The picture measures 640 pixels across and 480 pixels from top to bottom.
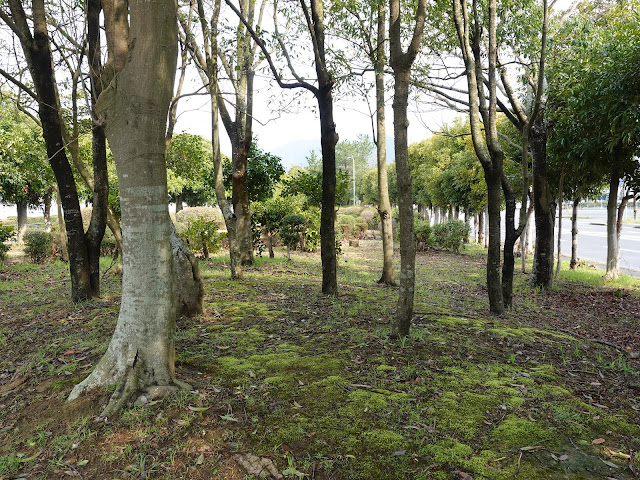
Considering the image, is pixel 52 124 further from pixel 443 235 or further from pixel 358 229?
pixel 358 229

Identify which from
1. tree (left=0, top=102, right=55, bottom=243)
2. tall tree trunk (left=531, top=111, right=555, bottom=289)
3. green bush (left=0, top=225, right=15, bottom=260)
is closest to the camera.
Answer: tall tree trunk (left=531, top=111, right=555, bottom=289)

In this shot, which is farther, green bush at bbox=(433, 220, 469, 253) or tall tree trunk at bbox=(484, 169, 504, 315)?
green bush at bbox=(433, 220, 469, 253)

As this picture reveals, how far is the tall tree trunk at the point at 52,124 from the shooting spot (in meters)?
6.60

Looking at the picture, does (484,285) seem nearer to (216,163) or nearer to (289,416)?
(216,163)

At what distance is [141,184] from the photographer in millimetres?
3475

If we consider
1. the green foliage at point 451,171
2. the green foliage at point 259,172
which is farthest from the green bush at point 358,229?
the green foliage at point 259,172

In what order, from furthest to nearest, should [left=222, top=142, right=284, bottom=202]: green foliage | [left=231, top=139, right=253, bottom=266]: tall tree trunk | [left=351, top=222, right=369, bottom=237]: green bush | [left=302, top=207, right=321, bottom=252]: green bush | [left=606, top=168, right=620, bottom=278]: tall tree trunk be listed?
[left=351, top=222, right=369, bottom=237]: green bush → [left=302, top=207, right=321, bottom=252]: green bush → [left=222, top=142, right=284, bottom=202]: green foliage → [left=606, top=168, right=620, bottom=278]: tall tree trunk → [left=231, top=139, right=253, bottom=266]: tall tree trunk

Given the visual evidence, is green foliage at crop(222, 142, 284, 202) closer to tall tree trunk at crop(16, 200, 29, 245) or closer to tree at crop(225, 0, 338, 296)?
tree at crop(225, 0, 338, 296)

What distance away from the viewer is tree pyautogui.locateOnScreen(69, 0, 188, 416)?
136 inches

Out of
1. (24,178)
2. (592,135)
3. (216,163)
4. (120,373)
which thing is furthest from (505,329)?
(24,178)

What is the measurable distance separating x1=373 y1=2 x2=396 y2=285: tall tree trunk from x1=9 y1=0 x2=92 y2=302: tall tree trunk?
5.95 meters

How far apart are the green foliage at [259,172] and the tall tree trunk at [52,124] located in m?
6.75

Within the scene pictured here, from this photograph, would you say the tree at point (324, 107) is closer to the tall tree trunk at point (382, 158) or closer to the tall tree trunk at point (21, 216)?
the tall tree trunk at point (382, 158)

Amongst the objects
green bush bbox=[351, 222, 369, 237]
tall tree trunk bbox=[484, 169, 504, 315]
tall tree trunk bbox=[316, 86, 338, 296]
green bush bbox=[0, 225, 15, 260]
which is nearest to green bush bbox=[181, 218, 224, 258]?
green bush bbox=[0, 225, 15, 260]
